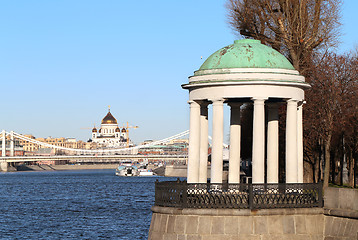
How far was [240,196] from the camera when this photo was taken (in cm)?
2623

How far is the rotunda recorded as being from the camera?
90.2 feet

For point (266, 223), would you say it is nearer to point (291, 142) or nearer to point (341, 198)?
point (341, 198)

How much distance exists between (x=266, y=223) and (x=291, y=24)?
18.2 metres

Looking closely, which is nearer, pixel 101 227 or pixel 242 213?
pixel 242 213

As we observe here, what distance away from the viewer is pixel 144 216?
59.2 metres

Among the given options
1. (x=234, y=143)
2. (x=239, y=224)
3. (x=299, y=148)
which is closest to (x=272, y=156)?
(x=234, y=143)

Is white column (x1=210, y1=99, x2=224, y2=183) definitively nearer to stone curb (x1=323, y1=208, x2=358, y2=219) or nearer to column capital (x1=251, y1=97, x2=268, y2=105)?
column capital (x1=251, y1=97, x2=268, y2=105)

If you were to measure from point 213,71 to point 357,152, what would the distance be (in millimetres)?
27121

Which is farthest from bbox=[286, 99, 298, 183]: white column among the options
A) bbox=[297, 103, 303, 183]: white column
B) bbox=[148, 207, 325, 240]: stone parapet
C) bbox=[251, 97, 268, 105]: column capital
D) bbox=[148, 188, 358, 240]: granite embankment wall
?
bbox=[148, 207, 325, 240]: stone parapet

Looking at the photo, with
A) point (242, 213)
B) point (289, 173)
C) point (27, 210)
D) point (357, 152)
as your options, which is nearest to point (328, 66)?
point (357, 152)

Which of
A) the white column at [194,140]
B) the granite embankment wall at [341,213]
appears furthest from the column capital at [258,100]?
the granite embankment wall at [341,213]

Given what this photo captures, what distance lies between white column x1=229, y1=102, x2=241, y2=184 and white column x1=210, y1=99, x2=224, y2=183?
102 cm

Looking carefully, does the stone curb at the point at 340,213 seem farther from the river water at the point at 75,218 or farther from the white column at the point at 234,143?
the river water at the point at 75,218

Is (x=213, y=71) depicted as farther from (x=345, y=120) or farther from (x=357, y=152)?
(x=357, y=152)
